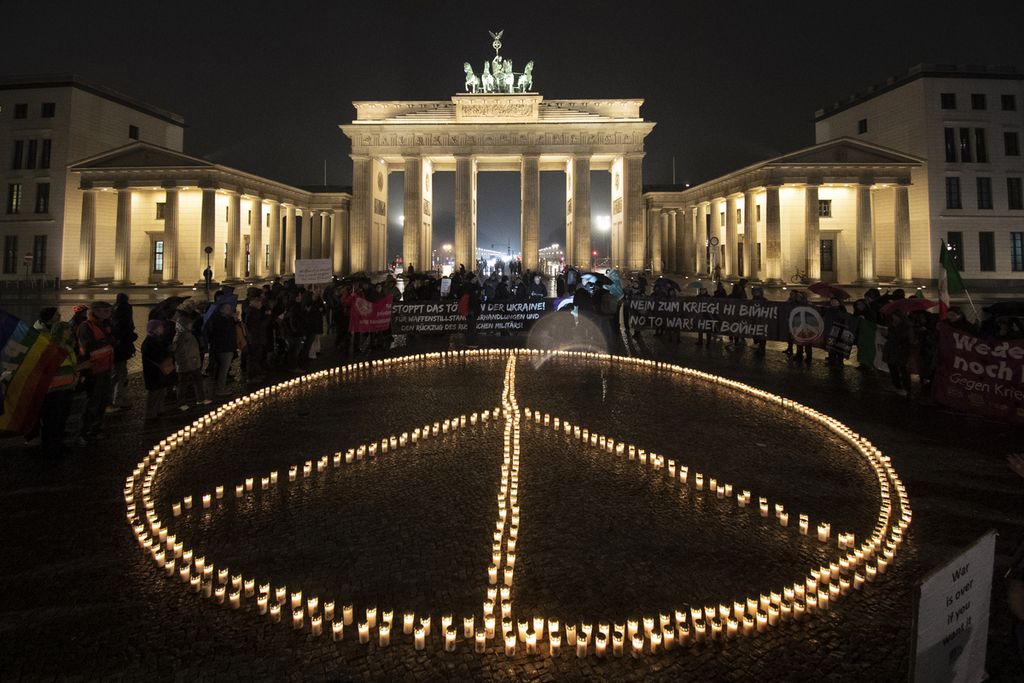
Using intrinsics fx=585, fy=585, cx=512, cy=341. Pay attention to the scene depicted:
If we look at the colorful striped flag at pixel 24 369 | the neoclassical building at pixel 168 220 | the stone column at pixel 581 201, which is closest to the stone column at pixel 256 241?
the neoclassical building at pixel 168 220

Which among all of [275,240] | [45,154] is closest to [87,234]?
[45,154]

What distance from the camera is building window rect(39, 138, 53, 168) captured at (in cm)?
5016

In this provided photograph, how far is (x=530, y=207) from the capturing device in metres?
54.0

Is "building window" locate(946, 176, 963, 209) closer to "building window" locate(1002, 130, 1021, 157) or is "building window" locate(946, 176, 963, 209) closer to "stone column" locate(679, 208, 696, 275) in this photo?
"building window" locate(1002, 130, 1021, 157)

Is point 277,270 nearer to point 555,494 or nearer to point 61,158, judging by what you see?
point 61,158

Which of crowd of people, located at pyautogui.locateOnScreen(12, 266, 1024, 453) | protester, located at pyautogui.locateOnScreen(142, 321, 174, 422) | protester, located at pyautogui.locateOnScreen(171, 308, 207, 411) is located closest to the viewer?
crowd of people, located at pyautogui.locateOnScreen(12, 266, 1024, 453)

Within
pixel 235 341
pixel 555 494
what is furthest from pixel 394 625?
pixel 235 341

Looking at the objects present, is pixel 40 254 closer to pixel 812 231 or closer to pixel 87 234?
pixel 87 234

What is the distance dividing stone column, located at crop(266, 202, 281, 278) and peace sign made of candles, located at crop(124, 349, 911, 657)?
5309 cm

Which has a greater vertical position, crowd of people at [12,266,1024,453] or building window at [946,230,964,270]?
building window at [946,230,964,270]

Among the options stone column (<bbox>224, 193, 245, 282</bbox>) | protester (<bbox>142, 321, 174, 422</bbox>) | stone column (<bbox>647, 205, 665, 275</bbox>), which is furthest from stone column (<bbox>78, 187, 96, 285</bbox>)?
stone column (<bbox>647, 205, 665, 275</bbox>)

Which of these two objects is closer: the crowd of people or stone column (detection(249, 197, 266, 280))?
the crowd of people

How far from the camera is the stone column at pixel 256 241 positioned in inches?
2034

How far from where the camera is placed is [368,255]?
54.2 metres
